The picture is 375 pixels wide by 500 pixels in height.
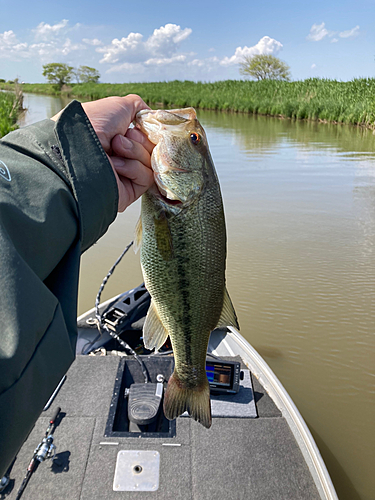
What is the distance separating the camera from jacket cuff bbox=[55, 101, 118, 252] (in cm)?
113

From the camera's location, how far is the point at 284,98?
28.0m

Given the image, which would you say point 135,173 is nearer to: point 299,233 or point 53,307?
point 53,307

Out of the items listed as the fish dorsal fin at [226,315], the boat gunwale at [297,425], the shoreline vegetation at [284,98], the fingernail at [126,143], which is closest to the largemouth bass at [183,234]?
the fish dorsal fin at [226,315]

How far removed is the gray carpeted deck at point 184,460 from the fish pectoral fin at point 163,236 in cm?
173

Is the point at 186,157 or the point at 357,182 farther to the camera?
the point at 357,182

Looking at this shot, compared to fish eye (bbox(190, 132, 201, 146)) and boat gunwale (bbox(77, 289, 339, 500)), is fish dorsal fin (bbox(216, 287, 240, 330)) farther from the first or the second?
boat gunwale (bbox(77, 289, 339, 500))

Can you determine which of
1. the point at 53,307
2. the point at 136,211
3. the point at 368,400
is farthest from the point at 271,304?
the point at 53,307

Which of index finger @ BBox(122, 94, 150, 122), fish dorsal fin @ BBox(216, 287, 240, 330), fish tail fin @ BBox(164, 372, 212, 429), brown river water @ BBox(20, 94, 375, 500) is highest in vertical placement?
index finger @ BBox(122, 94, 150, 122)

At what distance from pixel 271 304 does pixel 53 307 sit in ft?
18.4

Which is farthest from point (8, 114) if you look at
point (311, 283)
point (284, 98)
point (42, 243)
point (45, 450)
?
point (284, 98)

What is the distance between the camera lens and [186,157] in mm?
1593

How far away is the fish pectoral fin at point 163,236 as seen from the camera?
5.09 feet

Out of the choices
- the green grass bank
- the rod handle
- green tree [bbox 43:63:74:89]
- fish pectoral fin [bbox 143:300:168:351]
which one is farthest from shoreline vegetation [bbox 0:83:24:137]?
green tree [bbox 43:63:74:89]

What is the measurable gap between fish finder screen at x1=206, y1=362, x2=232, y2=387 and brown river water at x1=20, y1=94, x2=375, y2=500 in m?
1.43
